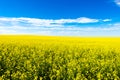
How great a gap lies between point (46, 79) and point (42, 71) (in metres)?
0.39

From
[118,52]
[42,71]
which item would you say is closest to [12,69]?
[42,71]

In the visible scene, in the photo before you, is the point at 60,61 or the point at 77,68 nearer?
the point at 77,68

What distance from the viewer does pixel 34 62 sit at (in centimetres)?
905

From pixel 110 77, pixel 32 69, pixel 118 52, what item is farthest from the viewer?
pixel 118 52

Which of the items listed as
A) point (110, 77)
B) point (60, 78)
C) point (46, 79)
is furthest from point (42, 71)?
point (110, 77)

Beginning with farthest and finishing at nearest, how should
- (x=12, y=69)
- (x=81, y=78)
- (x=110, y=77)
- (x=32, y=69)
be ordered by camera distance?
→ (x=12, y=69), (x=32, y=69), (x=110, y=77), (x=81, y=78)

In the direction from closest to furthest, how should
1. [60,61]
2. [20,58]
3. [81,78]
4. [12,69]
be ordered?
[81,78]
[12,69]
[60,61]
[20,58]

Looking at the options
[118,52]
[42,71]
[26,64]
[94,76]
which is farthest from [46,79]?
[118,52]

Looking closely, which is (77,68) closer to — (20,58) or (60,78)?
(60,78)

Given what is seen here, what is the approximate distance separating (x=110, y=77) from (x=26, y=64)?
10.7 feet

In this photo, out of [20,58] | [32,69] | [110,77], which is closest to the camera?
[110,77]

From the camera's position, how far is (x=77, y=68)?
7.41m

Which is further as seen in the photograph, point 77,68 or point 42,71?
point 42,71

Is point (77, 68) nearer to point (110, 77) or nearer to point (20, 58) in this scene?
point (110, 77)
